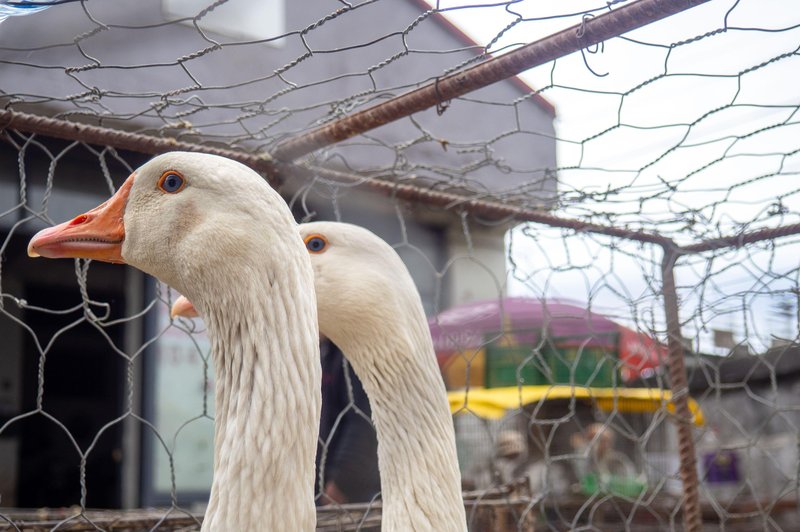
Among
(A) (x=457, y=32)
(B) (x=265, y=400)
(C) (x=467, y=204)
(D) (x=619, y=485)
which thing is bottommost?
(D) (x=619, y=485)

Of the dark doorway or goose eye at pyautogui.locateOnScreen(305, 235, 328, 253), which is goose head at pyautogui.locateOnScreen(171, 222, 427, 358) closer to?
goose eye at pyautogui.locateOnScreen(305, 235, 328, 253)

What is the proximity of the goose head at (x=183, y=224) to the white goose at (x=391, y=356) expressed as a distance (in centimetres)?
33

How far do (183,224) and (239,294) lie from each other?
0.15 meters

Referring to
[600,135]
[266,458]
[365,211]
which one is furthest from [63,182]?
[266,458]

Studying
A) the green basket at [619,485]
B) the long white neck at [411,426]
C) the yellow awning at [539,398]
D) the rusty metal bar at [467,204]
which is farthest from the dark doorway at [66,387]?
the long white neck at [411,426]

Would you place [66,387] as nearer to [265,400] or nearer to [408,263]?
[408,263]

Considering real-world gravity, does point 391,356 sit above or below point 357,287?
below

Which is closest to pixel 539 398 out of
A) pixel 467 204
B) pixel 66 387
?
pixel 467 204

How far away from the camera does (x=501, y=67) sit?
4.58 feet

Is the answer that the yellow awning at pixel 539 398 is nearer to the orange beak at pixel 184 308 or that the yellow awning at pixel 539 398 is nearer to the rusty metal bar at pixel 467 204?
the rusty metal bar at pixel 467 204

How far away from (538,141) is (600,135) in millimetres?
1737

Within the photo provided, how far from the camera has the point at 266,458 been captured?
3.37ft

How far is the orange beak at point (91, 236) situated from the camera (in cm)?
122

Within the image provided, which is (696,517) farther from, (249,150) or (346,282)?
(249,150)
